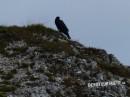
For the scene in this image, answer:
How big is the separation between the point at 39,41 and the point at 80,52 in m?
2.66

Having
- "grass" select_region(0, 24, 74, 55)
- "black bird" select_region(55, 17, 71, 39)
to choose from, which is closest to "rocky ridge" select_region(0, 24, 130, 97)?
"grass" select_region(0, 24, 74, 55)

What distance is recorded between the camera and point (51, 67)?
43812 millimetres

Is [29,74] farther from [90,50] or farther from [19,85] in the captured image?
[90,50]

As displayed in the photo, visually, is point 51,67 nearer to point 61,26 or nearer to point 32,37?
point 32,37

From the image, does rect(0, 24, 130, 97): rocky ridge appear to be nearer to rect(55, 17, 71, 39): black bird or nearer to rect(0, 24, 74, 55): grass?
rect(0, 24, 74, 55): grass

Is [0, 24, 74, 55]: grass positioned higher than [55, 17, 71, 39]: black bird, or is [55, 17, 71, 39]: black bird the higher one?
[55, 17, 71, 39]: black bird

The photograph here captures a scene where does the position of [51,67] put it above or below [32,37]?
below

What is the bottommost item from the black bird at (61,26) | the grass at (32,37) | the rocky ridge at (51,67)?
the rocky ridge at (51,67)

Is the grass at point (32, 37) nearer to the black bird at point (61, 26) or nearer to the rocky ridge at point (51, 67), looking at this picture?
the rocky ridge at point (51, 67)

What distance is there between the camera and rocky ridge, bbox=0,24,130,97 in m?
41.0

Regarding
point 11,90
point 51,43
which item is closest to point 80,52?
point 51,43

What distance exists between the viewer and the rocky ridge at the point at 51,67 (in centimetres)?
4103

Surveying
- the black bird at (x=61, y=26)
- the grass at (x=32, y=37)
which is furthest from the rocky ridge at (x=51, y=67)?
the black bird at (x=61, y=26)

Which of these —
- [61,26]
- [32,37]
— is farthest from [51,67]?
[61,26]
